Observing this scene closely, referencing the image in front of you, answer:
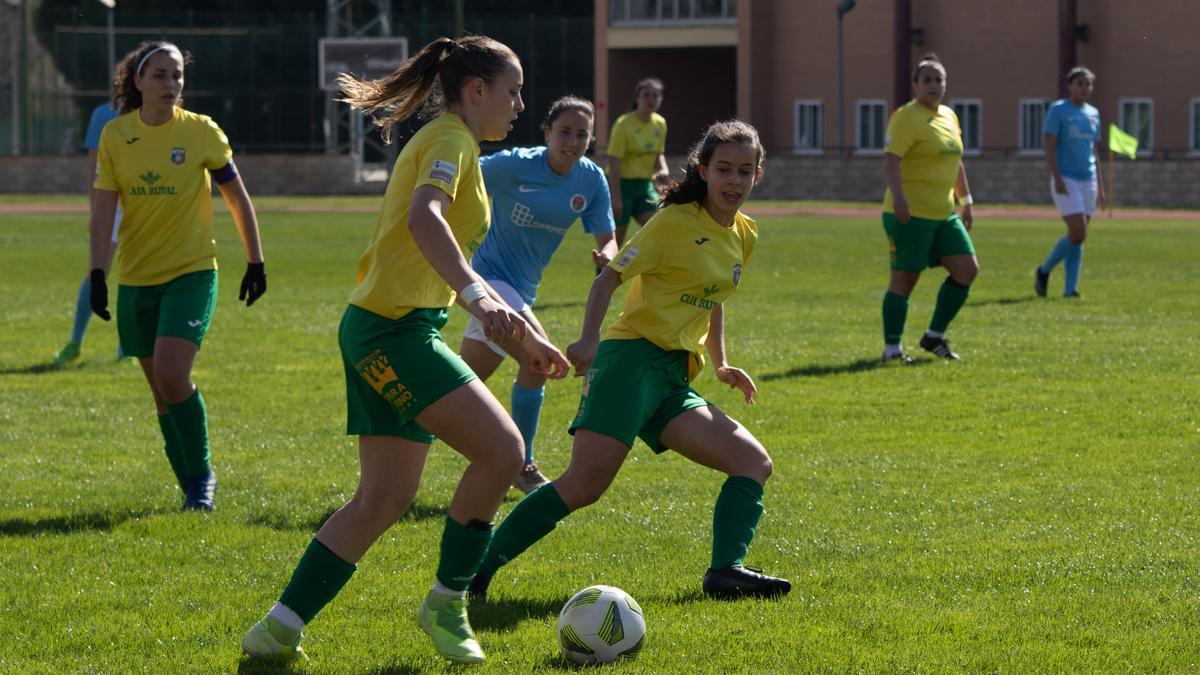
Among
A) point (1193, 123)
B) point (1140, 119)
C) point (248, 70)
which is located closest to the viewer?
point (1193, 123)

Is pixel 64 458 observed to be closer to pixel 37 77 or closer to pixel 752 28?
pixel 752 28

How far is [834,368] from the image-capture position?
453 inches

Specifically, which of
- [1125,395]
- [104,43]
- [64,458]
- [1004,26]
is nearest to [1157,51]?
[1004,26]

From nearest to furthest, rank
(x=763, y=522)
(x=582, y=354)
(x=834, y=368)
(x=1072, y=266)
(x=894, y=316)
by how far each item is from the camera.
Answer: (x=582, y=354) → (x=763, y=522) → (x=834, y=368) → (x=894, y=316) → (x=1072, y=266)

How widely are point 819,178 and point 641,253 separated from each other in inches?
1547

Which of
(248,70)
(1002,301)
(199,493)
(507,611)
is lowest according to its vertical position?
(507,611)

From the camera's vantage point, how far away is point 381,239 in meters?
4.67

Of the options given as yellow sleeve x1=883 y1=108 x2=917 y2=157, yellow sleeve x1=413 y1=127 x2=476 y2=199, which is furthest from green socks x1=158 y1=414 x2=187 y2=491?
yellow sleeve x1=883 y1=108 x2=917 y2=157

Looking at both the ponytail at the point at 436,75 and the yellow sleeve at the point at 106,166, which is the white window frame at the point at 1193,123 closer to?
the yellow sleeve at the point at 106,166

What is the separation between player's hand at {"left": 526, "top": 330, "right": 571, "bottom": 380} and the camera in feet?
14.6

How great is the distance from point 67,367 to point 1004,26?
119 ft

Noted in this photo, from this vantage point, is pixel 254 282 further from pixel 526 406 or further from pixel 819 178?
pixel 819 178

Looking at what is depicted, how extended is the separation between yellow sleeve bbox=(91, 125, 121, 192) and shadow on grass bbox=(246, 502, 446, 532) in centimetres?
164

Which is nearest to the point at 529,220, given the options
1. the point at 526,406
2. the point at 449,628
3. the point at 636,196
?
the point at 526,406
